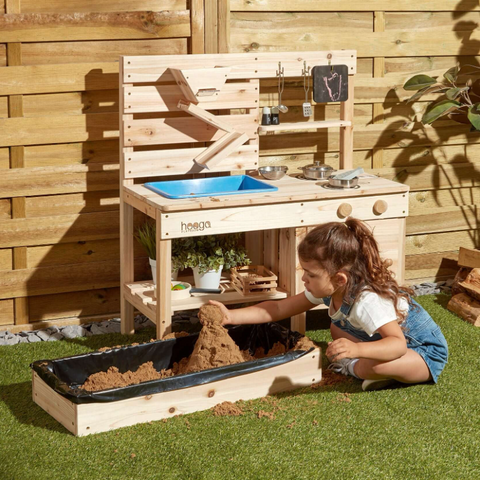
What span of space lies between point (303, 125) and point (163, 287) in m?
1.29

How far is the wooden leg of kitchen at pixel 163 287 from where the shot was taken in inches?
149

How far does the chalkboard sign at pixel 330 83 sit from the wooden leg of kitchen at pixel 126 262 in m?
1.21

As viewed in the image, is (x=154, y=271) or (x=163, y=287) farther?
(x=154, y=271)

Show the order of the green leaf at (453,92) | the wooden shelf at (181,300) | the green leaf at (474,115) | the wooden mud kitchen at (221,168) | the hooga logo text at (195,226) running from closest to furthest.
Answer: the hooga logo text at (195,226), the wooden mud kitchen at (221,168), the wooden shelf at (181,300), the green leaf at (474,115), the green leaf at (453,92)

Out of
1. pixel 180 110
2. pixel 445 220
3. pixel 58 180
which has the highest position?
pixel 180 110

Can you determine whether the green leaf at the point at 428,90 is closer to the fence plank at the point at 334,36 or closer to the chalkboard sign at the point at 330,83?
the fence plank at the point at 334,36

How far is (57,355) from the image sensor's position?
13.5ft

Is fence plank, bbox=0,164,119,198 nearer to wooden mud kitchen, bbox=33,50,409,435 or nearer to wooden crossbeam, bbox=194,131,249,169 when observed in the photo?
wooden mud kitchen, bbox=33,50,409,435

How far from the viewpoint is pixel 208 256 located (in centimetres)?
425

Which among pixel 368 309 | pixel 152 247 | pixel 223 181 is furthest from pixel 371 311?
pixel 152 247

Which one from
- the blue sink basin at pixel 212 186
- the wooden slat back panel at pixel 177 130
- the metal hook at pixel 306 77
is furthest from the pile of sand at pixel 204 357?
the metal hook at pixel 306 77

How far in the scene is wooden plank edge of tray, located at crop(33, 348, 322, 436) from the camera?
310cm

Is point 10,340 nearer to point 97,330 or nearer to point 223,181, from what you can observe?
point 97,330

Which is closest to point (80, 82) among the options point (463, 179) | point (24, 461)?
point (24, 461)
